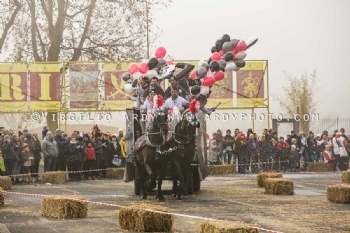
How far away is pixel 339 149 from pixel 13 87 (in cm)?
1492

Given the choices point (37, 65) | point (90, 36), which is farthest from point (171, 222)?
point (90, 36)

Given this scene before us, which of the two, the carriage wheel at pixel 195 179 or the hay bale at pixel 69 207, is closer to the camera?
the hay bale at pixel 69 207

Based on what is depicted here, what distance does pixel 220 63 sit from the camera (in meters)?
19.1

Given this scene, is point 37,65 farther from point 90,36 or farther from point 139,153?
point 139,153

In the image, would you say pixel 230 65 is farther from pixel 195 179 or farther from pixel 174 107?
pixel 195 179

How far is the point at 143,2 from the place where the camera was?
139 ft

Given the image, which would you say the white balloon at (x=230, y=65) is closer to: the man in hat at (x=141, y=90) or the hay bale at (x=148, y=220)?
the man in hat at (x=141, y=90)

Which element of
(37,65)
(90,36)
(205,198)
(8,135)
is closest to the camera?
(205,198)

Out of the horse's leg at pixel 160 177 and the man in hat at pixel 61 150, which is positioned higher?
the man in hat at pixel 61 150

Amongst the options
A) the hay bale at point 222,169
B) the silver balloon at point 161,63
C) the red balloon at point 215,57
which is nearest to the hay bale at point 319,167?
the hay bale at point 222,169

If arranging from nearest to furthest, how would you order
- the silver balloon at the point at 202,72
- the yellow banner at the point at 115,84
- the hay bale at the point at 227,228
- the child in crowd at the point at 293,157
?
the hay bale at the point at 227,228
the silver balloon at the point at 202,72
the yellow banner at the point at 115,84
the child in crowd at the point at 293,157

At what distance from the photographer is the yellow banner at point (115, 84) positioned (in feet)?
112

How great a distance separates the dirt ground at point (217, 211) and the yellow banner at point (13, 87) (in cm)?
1065

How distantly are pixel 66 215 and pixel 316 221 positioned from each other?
A: 4.69 meters
